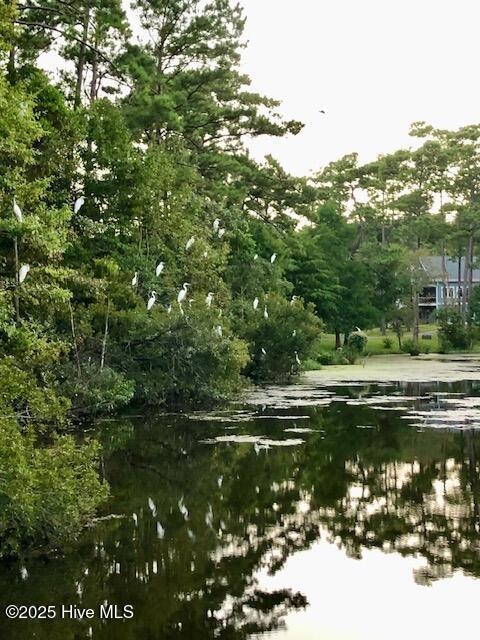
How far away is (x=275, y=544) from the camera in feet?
26.6

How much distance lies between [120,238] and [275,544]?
13.3 meters

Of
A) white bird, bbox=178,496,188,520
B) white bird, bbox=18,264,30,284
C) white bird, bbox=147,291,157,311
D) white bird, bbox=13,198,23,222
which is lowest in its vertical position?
white bird, bbox=178,496,188,520

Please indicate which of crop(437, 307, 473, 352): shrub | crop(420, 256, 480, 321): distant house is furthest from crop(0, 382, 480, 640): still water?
crop(420, 256, 480, 321): distant house

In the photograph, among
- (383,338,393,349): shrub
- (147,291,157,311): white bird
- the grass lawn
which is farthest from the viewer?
(383,338,393,349): shrub

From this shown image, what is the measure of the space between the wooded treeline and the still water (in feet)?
3.16

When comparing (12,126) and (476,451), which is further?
(476,451)

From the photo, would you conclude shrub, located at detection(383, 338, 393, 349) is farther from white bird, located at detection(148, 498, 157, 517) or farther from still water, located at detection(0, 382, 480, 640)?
white bird, located at detection(148, 498, 157, 517)

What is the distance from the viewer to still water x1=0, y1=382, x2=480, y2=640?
240 inches

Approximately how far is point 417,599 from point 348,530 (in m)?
2.10

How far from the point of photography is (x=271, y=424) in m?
17.0

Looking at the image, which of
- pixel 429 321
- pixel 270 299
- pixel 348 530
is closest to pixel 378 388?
pixel 270 299

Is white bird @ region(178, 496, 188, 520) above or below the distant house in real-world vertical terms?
below

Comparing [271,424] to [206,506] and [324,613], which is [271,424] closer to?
[206,506]

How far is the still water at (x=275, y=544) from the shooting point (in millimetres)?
6102
